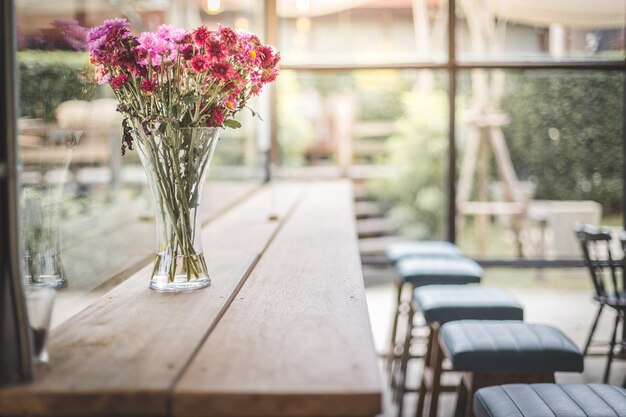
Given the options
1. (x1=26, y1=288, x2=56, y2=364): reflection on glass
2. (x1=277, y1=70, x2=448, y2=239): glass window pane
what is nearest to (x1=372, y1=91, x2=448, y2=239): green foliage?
(x1=277, y1=70, x2=448, y2=239): glass window pane

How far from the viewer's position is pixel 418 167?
492 centimetres

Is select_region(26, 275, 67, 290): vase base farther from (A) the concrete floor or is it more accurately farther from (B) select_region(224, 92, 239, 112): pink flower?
(A) the concrete floor

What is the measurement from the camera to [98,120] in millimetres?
2971

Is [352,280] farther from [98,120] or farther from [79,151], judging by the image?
[98,120]

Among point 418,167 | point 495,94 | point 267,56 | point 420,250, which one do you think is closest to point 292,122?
point 418,167

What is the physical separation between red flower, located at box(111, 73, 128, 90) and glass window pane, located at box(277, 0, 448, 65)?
315 centimetres

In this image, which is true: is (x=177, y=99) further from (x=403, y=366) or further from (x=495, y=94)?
(x=495, y=94)

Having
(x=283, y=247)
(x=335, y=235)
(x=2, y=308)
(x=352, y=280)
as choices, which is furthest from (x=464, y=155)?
(x=2, y=308)

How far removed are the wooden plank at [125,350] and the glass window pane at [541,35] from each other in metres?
3.04

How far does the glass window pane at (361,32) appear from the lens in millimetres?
4668

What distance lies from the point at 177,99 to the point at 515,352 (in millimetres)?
1264

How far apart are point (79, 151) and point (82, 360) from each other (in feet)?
5.15

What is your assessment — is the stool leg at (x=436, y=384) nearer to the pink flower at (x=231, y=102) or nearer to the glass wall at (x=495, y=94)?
the pink flower at (x=231, y=102)

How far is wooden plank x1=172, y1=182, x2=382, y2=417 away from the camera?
44.1 inches
